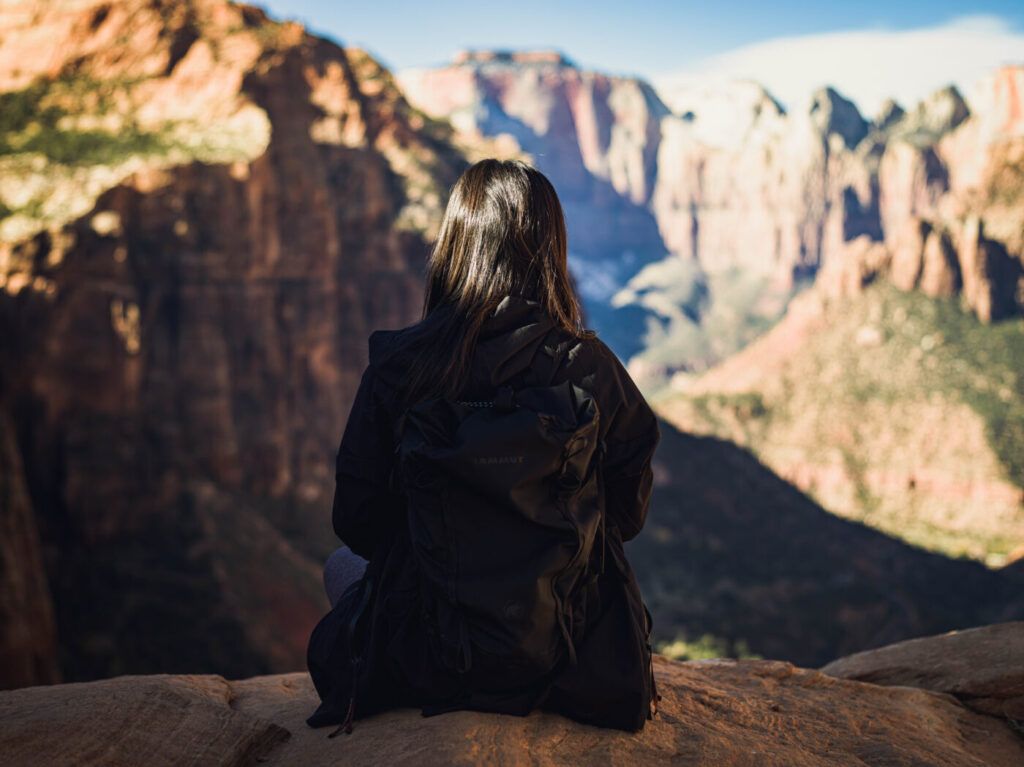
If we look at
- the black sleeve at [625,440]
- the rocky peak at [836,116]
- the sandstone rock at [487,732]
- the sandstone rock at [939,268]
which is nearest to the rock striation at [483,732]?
the sandstone rock at [487,732]

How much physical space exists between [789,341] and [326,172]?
50.4 meters

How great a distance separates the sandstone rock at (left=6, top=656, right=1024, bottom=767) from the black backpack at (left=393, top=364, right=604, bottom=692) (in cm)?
39

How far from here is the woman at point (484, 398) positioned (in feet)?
10.8

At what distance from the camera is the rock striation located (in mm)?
3320

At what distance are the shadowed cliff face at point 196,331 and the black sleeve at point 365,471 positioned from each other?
15.6m

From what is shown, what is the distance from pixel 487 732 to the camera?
10.7 feet

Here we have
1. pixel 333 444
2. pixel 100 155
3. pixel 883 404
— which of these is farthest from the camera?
pixel 883 404

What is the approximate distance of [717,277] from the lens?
539 ft

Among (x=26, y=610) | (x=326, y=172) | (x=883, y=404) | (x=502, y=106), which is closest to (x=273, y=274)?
(x=326, y=172)

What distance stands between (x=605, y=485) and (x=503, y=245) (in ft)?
3.65

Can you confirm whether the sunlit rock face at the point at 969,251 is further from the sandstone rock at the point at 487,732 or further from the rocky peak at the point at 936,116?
the sandstone rock at the point at 487,732

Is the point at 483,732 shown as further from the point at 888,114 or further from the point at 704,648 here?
the point at 888,114

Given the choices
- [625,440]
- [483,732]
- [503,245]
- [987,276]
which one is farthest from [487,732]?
[987,276]

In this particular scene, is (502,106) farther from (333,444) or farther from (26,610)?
(26,610)
